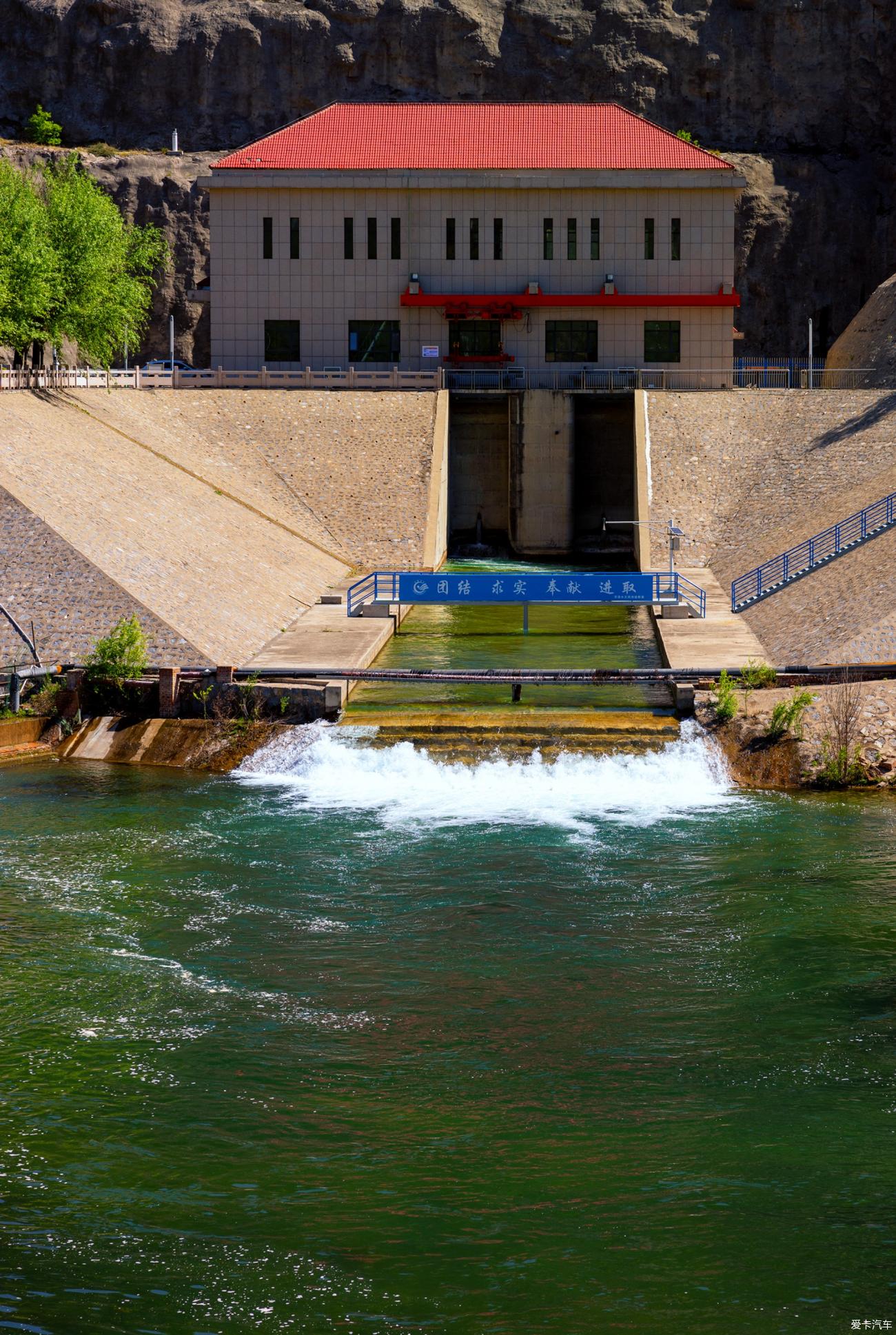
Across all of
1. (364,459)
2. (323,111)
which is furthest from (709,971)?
(323,111)

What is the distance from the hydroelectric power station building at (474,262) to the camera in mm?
62469

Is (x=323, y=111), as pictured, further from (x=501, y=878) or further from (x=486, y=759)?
(x=501, y=878)

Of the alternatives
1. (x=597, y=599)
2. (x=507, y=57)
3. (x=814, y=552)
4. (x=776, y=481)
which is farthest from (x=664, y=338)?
(x=507, y=57)

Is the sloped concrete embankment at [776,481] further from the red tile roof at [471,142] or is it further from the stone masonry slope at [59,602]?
the stone masonry slope at [59,602]

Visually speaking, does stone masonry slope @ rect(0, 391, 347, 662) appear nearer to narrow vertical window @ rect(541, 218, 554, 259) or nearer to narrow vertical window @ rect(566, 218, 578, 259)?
narrow vertical window @ rect(541, 218, 554, 259)

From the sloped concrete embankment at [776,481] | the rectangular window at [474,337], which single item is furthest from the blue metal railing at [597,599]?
the rectangular window at [474,337]

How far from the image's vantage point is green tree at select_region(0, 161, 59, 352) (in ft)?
164

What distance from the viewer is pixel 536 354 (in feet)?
209

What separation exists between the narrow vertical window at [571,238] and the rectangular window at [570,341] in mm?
2614

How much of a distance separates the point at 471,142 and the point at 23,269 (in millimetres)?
22893

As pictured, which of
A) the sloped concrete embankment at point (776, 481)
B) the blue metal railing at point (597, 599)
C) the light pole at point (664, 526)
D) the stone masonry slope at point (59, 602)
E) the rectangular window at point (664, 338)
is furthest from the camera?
the rectangular window at point (664, 338)

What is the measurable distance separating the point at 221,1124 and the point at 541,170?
52.3 m

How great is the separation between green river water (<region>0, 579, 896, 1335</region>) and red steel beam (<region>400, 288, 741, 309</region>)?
126ft

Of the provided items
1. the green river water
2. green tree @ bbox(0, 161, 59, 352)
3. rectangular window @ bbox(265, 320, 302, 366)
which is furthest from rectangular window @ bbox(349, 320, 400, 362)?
the green river water
